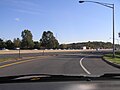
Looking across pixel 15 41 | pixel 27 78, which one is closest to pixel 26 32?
pixel 15 41

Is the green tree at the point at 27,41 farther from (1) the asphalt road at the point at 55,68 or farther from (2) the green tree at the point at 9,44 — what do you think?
(1) the asphalt road at the point at 55,68

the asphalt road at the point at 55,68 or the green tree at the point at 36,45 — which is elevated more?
the green tree at the point at 36,45

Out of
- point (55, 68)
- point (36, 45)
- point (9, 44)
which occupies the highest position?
point (9, 44)

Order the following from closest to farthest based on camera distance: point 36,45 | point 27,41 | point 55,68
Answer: point 55,68, point 27,41, point 36,45

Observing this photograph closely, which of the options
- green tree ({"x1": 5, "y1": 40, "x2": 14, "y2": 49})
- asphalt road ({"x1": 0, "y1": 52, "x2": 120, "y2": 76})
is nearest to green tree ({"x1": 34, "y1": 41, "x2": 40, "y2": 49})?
green tree ({"x1": 5, "y1": 40, "x2": 14, "y2": 49})

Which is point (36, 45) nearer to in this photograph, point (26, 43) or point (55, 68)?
point (26, 43)

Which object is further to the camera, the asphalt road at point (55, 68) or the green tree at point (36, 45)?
the green tree at point (36, 45)

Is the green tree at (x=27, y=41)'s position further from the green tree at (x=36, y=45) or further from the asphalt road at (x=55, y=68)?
the asphalt road at (x=55, y=68)

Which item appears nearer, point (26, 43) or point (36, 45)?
point (26, 43)

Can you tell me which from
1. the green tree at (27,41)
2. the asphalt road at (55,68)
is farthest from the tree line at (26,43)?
the asphalt road at (55,68)

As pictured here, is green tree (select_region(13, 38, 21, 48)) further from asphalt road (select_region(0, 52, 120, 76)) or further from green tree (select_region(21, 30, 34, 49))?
asphalt road (select_region(0, 52, 120, 76))

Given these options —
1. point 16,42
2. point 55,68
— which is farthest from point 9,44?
point 55,68

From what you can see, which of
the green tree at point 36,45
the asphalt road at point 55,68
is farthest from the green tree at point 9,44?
the asphalt road at point 55,68

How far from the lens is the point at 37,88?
12.6ft
